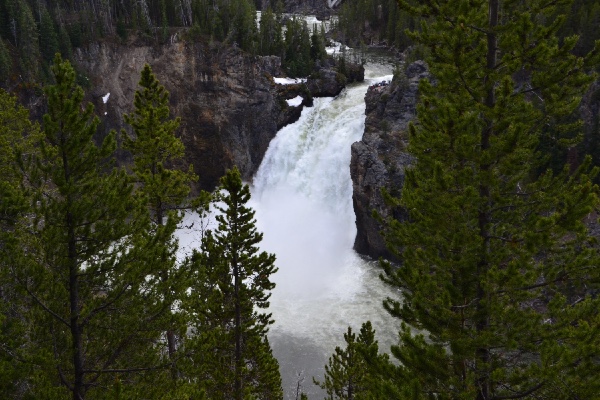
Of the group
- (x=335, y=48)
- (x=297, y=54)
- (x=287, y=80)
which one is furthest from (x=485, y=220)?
(x=335, y=48)

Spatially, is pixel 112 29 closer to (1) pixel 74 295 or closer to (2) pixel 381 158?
(2) pixel 381 158

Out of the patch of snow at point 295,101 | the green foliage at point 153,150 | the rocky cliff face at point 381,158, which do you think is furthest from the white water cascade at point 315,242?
the green foliage at point 153,150

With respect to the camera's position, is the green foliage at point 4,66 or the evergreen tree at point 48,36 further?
the evergreen tree at point 48,36

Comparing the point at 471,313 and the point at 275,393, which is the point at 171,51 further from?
the point at 471,313

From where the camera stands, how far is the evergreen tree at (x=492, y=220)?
8.10 metres

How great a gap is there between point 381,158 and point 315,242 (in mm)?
9945

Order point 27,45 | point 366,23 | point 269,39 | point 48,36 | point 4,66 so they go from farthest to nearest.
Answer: point 366,23
point 269,39
point 48,36
point 27,45
point 4,66

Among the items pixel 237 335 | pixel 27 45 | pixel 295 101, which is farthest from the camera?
pixel 295 101

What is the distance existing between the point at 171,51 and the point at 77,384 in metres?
47.5

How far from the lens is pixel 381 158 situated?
38.8 m

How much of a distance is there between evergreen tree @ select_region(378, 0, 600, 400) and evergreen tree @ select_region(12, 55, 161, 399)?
5.98m

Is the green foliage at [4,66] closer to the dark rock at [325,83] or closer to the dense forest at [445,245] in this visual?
the dark rock at [325,83]

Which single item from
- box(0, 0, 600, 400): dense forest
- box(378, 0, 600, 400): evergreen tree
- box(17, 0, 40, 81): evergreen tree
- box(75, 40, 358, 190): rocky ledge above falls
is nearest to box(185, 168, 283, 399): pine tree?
box(0, 0, 600, 400): dense forest

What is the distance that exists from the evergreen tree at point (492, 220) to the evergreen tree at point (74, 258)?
598 cm
